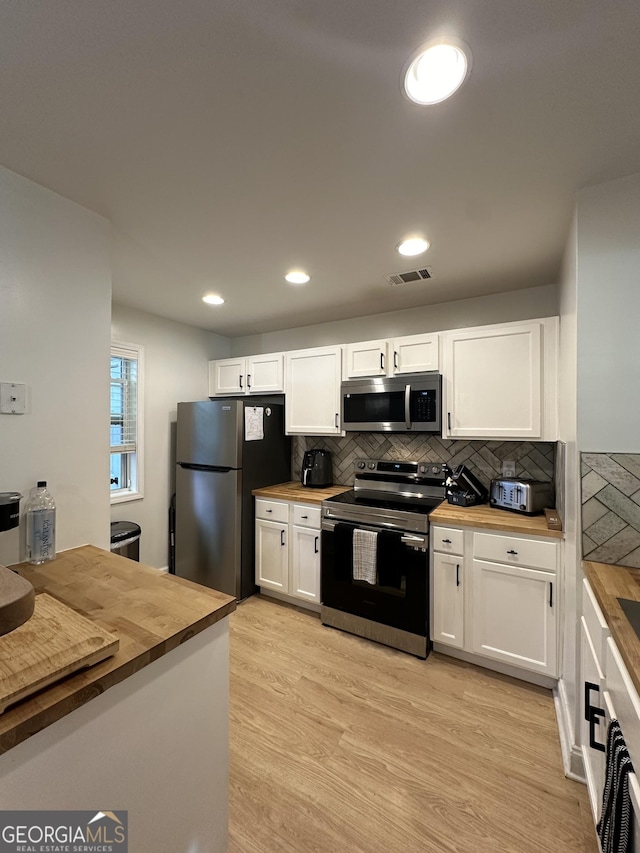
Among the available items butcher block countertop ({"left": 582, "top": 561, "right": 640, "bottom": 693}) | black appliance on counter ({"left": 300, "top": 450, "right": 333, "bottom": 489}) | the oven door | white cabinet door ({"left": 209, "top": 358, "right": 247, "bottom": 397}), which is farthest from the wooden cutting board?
white cabinet door ({"left": 209, "top": 358, "right": 247, "bottom": 397})

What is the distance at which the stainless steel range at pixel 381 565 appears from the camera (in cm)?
221

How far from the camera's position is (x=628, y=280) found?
1.37 meters

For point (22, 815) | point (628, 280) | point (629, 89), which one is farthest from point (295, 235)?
point (22, 815)

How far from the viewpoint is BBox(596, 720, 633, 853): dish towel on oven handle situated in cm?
83

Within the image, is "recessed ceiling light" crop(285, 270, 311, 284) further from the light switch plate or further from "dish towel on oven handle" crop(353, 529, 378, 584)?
"dish towel on oven handle" crop(353, 529, 378, 584)

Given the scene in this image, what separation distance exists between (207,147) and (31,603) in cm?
144

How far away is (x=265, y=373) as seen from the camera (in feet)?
10.9

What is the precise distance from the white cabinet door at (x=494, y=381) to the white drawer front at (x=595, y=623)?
1.04 metres

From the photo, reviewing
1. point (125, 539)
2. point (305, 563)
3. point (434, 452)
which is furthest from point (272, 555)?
point (434, 452)

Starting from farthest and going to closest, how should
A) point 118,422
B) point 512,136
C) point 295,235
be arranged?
point 118,422 < point 295,235 < point 512,136

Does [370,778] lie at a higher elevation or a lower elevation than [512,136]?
lower

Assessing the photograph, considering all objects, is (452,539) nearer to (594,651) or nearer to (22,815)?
(594,651)

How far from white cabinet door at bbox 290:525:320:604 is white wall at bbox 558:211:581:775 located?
5.05 feet

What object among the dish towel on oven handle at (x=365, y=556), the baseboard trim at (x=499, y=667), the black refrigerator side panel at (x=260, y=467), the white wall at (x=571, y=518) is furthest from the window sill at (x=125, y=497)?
the white wall at (x=571, y=518)
